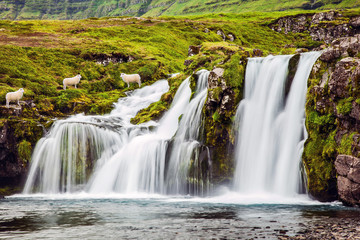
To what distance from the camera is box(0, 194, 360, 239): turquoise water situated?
11461 millimetres

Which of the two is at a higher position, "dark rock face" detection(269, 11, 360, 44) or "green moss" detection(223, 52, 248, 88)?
"dark rock face" detection(269, 11, 360, 44)

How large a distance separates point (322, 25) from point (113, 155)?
68.3 m

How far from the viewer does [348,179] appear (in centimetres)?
1542

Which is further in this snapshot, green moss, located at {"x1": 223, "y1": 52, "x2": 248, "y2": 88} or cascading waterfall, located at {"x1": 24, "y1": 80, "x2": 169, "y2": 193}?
cascading waterfall, located at {"x1": 24, "y1": 80, "x2": 169, "y2": 193}

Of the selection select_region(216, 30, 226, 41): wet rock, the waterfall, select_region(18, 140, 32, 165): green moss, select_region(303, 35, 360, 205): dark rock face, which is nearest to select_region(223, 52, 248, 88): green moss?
the waterfall

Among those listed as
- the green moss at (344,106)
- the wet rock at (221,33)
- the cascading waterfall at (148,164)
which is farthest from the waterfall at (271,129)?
the wet rock at (221,33)

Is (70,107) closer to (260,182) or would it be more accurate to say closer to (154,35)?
(260,182)

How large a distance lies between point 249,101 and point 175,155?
6046 millimetres

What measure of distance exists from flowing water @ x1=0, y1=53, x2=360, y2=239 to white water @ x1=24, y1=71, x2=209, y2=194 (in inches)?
2.8

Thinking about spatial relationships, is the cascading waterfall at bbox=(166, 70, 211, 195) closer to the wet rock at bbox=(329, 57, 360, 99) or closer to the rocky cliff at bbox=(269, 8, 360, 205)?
the rocky cliff at bbox=(269, 8, 360, 205)

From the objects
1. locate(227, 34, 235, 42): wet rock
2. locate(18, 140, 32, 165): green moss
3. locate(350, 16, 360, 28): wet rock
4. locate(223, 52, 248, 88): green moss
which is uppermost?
locate(350, 16, 360, 28): wet rock

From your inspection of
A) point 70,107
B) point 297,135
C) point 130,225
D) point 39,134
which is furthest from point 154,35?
point 130,225

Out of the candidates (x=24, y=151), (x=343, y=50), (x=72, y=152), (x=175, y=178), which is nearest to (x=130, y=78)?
(x=72, y=152)

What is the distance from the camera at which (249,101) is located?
2261 cm
